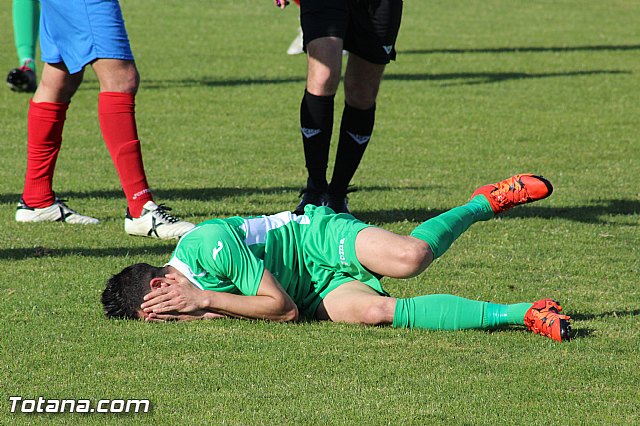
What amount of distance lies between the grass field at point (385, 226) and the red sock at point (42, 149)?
0.26 metres

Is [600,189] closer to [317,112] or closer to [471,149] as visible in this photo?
[471,149]

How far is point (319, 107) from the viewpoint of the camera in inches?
261

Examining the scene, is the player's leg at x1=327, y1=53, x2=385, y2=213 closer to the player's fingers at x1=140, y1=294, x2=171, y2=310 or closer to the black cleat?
the black cleat

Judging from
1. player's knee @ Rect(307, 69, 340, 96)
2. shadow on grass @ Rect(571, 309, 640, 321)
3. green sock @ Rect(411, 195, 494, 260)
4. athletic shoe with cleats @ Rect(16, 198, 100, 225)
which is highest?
player's knee @ Rect(307, 69, 340, 96)

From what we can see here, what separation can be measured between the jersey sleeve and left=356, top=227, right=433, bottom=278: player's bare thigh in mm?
435

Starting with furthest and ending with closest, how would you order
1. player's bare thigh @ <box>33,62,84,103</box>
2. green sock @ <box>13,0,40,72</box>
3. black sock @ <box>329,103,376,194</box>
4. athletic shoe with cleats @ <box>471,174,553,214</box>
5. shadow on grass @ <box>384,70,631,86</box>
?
1. shadow on grass @ <box>384,70,631,86</box>
2. green sock @ <box>13,0,40,72</box>
3. player's bare thigh @ <box>33,62,84,103</box>
4. black sock @ <box>329,103,376,194</box>
5. athletic shoe with cleats @ <box>471,174,553,214</box>

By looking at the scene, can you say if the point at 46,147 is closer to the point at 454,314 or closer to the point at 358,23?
the point at 358,23

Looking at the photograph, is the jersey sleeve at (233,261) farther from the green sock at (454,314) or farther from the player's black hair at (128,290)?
the green sock at (454,314)

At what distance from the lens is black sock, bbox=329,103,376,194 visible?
6977 millimetres

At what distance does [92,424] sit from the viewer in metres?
3.73

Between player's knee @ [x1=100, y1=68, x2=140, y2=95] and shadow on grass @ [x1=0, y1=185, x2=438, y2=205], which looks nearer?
player's knee @ [x1=100, y1=68, x2=140, y2=95]

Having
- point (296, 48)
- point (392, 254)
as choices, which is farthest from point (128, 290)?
point (296, 48)

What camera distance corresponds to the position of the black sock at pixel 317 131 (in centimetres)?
662

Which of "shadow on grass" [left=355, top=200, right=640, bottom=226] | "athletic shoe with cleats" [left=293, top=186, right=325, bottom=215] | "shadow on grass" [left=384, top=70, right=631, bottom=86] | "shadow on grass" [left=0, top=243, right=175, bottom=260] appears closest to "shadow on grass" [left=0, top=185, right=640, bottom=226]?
"shadow on grass" [left=355, top=200, right=640, bottom=226]
